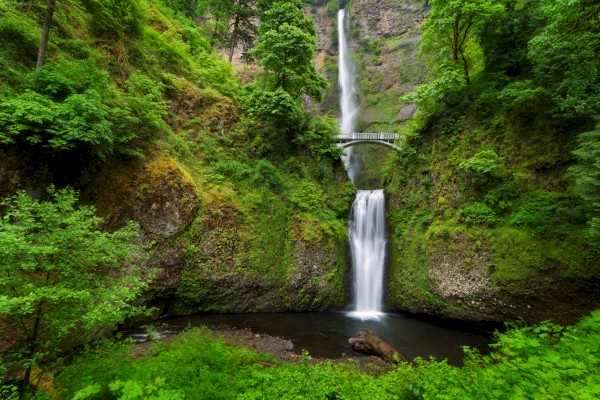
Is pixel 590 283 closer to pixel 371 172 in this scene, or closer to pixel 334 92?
pixel 371 172

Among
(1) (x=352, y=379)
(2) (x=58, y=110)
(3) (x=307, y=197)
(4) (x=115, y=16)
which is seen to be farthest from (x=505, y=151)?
(4) (x=115, y=16)

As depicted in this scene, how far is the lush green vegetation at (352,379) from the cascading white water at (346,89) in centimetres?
2522

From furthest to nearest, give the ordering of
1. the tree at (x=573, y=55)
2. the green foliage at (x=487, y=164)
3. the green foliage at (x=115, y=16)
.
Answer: the green foliage at (x=115, y=16) → the green foliage at (x=487, y=164) → the tree at (x=573, y=55)

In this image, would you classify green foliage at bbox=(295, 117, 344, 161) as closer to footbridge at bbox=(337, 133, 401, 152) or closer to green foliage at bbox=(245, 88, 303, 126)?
green foliage at bbox=(245, 88, 303, 126)

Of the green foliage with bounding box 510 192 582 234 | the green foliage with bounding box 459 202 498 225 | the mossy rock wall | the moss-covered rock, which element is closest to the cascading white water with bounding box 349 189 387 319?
the mossy rock wall

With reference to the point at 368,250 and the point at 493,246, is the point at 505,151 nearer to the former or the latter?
the point at 493,246

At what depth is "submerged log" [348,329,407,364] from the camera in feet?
26.2

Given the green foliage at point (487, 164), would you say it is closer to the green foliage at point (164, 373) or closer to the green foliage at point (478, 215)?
the green foliage at point (478, 215)

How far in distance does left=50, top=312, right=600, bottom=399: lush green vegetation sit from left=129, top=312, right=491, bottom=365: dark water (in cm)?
364

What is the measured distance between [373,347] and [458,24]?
48.7ft

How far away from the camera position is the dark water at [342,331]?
338 inches

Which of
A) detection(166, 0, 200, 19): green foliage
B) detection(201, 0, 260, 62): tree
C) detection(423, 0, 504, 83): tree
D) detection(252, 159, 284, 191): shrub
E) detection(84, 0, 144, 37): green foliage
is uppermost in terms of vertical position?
detection(166, 0, 200, 19): green foliage

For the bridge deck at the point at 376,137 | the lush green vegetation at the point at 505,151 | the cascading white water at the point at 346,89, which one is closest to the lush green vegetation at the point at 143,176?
the lush green vegetation at the point at 505,151

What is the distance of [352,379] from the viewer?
4934mm
